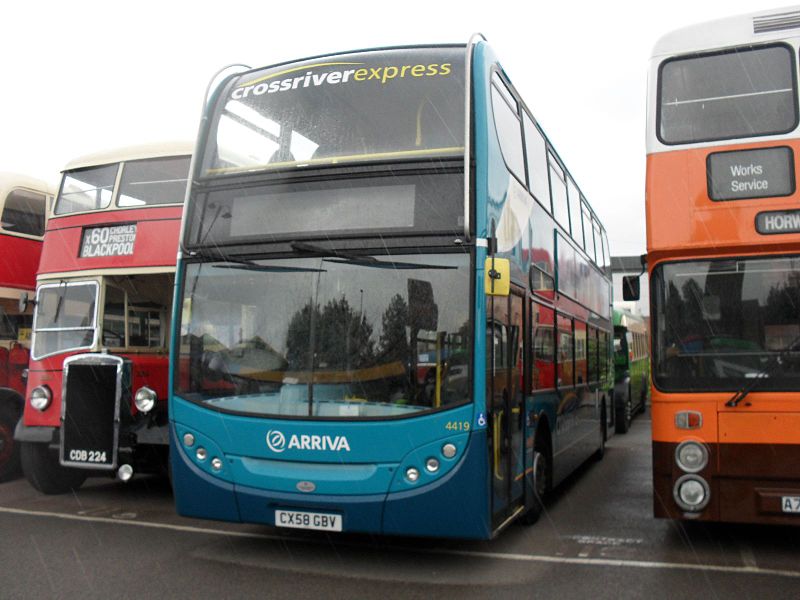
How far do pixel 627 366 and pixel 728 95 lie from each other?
46.9ft

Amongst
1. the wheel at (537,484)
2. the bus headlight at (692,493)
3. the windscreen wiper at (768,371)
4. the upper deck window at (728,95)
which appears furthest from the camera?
the wheel at (537,484)

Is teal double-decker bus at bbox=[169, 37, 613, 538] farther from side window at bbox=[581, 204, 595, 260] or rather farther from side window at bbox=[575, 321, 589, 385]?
side window at bbox=[581, 204, 595, 260]

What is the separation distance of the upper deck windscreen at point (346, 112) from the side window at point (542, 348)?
236 centimetres

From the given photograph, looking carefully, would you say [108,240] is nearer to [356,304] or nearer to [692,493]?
[356,304]

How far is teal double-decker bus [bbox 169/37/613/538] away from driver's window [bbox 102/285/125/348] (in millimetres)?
3303

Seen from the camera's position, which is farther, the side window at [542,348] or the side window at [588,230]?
the side window at [588,230]

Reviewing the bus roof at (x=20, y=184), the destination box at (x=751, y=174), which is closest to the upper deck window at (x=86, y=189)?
the bus roof at (x=20, y=184)

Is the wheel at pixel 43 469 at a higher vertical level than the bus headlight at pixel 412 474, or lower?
lower

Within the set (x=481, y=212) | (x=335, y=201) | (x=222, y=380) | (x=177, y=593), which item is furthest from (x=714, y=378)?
(x=177, y=593)

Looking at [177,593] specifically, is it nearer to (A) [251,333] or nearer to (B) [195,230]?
(A) [251,333]

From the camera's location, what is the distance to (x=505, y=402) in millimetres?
6707

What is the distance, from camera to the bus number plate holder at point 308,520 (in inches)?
243

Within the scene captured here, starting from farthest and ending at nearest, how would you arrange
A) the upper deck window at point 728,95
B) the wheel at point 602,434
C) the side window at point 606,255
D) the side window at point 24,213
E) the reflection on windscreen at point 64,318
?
1. the side window at point 606,255
2. the wheel at point 602,434
3. the side window at point 24,213
4. the reflection on windscreen at point 64,318
5. the upper deck window at point 728,95

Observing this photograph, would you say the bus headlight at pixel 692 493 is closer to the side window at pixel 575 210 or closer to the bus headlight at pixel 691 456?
the bus headlight at pixel 691 456
